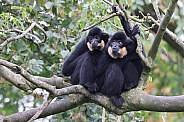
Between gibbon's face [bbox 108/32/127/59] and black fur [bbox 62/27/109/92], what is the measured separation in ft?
0.74

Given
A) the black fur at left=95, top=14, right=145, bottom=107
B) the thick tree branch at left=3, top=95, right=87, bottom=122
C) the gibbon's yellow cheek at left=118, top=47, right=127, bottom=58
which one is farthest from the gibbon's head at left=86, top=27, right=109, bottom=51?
the thick tree branch at left=3, top=95, right=87, bottom=122

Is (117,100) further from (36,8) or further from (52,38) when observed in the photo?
(36,8)

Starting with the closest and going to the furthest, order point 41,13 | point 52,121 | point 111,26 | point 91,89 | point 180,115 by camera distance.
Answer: point 91,89, point 111,26, point 52,121, point 41,13, point 180,115

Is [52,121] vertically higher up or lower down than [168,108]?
lower down

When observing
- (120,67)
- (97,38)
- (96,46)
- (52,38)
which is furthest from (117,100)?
(52,38)

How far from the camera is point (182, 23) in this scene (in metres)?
7.83

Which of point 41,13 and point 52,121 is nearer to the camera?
point 52,121

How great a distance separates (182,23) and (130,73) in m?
3.21

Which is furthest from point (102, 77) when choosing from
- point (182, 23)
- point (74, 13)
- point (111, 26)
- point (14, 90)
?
point (182, 23)

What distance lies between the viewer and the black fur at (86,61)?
16.1 feet

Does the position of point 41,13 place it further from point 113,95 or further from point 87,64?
point 113,95

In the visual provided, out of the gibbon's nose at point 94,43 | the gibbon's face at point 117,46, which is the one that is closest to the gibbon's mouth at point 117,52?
the gibbon's face at point 117,46

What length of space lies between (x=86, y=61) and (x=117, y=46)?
38 cm

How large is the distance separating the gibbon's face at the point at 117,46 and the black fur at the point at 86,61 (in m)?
0.22
